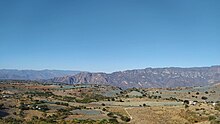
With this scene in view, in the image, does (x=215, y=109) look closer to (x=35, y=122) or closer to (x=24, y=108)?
(x=35, y=122)

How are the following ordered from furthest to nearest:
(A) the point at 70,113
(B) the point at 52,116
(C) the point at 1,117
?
1. (A) the point at 70,113
2. (B) the point at 52,116
3. (C) the point at 1,117

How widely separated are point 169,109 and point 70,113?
113 ft

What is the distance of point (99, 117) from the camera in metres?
101

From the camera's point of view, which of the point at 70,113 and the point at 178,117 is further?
the point at 70,113

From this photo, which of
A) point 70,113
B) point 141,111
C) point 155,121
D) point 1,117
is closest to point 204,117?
point 155,121

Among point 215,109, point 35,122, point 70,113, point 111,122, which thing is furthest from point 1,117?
point 215,109

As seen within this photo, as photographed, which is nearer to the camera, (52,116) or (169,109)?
(52,116)

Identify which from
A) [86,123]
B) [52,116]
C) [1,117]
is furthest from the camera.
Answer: [52,116]

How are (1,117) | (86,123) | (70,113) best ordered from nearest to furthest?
Answer: 1. (86,123)
2. (1,117)
3. (70,113)

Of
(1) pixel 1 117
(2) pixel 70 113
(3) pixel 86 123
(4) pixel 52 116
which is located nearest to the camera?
(3) pixel 86 123

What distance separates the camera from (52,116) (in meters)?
102

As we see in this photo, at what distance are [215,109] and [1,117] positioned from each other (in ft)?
225

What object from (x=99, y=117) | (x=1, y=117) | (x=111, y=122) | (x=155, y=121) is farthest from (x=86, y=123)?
(x=1, y=117)

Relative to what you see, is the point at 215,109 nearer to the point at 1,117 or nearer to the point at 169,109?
the point at 169,109
